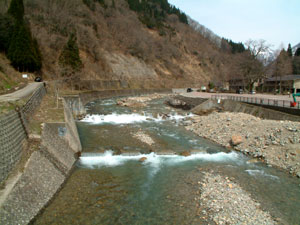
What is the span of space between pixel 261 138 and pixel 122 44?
69.6 m

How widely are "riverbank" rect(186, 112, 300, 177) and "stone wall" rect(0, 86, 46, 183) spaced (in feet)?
44.1

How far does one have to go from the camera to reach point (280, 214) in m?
8.30

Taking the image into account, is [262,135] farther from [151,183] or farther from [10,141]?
[10,141]

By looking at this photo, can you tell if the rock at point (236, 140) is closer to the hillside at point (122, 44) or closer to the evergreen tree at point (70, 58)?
the hillside at point (122, 44)

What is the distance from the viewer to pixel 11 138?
9062 mm

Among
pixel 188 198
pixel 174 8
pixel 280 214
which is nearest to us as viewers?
pixel 280 214

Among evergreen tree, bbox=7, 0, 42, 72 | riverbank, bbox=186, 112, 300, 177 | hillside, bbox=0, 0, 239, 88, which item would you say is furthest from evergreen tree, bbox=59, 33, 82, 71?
riverbank, bbox=186, 112, 300, 177

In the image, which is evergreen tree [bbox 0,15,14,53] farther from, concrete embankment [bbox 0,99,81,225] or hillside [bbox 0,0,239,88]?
concrete embankment [bbox 0,99,81,225]

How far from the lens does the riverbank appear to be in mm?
13133

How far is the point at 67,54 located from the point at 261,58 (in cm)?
4655

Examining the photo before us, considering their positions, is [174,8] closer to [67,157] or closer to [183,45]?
[183,45]

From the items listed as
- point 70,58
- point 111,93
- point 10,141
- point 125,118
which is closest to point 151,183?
point 10,141

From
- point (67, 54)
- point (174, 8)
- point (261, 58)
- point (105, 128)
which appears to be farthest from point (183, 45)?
point (105, 128)

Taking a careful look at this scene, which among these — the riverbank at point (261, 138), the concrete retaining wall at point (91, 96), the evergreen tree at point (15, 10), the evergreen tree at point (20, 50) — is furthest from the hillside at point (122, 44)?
the riverbank at point (261, 138)
